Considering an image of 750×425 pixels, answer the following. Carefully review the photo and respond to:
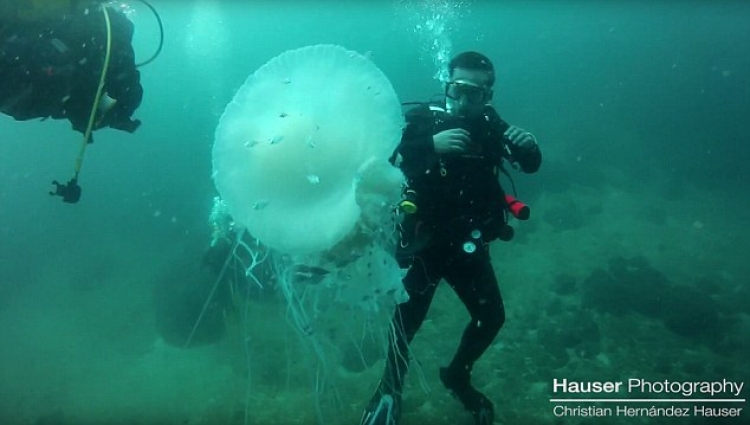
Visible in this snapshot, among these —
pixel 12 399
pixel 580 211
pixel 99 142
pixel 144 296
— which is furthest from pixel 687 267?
pixel 99 142

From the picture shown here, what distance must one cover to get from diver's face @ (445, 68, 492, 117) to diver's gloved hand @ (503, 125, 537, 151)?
1.16 ft

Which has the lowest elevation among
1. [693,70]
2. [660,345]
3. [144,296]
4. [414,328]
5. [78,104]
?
[144,296]

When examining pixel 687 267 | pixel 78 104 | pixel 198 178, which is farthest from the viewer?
pixel 198 178

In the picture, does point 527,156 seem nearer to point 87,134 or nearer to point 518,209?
point 518,209

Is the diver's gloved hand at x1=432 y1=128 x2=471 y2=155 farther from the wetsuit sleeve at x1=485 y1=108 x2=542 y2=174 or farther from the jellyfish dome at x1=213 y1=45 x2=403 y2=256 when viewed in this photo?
the jellyfish dome at x1=213 y1=45 x2=403 y2=256

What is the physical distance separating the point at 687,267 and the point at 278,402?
34.8ft

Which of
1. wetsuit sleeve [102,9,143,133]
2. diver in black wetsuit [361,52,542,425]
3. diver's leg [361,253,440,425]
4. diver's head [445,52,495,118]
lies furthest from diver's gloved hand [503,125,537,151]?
wetsuit sleeve [102,9,143,133]

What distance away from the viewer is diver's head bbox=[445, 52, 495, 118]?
160 inches

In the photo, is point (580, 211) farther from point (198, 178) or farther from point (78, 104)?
point (198, 178)

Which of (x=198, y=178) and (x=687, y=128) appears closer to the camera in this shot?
(x=198, y=178)

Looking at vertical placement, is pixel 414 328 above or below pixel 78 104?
below

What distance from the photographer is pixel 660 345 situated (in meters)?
8.05

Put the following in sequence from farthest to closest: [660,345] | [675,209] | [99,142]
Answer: [99,142]
[675,209]
[660,345]

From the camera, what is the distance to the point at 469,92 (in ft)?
13.4
